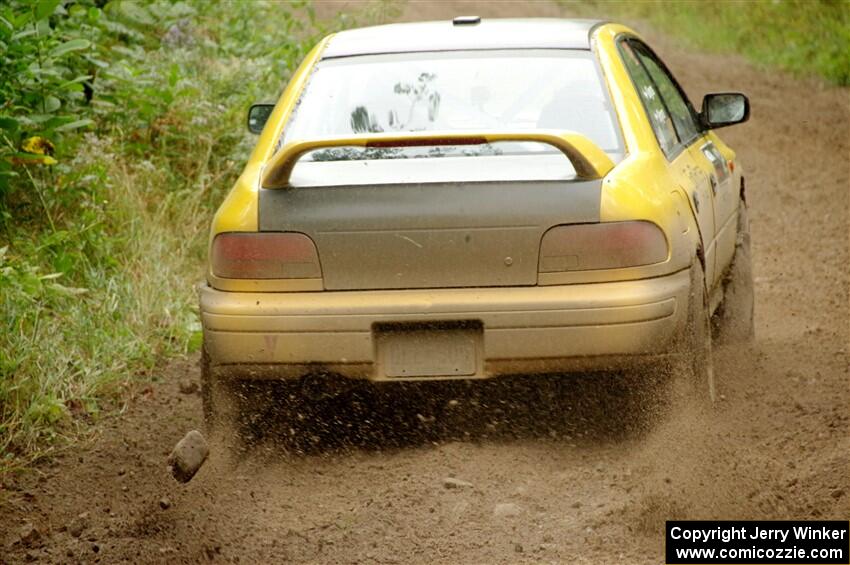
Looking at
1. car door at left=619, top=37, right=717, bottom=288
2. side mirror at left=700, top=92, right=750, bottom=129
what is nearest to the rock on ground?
car door at left=619, top=37, right=717, bottom=288

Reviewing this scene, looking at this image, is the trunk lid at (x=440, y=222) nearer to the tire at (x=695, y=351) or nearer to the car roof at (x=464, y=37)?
the tire at (x=695, y=351)

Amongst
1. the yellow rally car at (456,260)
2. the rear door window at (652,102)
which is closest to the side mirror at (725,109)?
the rear door window at (652,102)

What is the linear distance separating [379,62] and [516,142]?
86 cm

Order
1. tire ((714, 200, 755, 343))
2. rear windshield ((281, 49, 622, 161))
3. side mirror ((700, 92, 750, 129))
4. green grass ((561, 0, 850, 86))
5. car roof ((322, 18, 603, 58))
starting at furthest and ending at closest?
green grass ((561, 0, 850, 86))
tire ((714, 200, 755, 343))
side mirror ((700, 92, 750, 129))
car roof ((322, 18, 603, 58))
rear windshield ((281, 49, 622, 161))

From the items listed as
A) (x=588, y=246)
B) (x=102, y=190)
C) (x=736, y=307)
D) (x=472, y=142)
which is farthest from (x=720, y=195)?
(x=102, y=190)

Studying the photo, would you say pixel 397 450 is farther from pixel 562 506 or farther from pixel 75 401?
pixel 75 401

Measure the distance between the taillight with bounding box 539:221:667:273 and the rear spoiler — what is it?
18 cm

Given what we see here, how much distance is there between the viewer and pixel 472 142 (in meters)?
4.55

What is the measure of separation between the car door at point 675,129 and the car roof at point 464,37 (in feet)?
0.83

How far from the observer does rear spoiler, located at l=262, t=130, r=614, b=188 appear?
14.7ft

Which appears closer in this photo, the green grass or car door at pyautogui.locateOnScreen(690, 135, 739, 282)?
car door at pyautogui.locateOnScreen(690, 135, 739, 282)

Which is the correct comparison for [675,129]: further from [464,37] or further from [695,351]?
[695,351]

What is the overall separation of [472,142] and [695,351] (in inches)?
44.7

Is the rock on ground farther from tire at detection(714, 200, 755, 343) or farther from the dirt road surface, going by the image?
tire at detection(714, 200, 755, 343)
